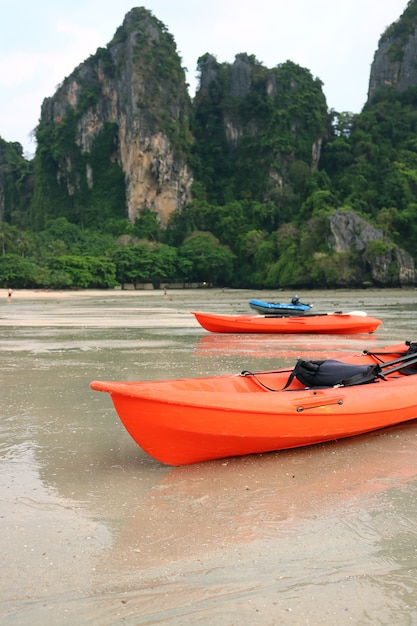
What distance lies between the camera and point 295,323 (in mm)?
15383

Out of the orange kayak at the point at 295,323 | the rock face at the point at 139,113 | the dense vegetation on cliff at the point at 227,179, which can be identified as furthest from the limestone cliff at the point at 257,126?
the orange kayak at the point at 295,323

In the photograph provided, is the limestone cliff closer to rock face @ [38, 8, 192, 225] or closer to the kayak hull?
rock face @ [38, 8, 192, 225]

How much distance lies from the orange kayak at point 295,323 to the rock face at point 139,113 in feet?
200

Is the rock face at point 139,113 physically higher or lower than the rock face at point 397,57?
lower

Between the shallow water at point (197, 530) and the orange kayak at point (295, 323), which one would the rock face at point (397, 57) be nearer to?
the orange kayak at point (295, 323)

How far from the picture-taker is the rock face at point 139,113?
2879 inches

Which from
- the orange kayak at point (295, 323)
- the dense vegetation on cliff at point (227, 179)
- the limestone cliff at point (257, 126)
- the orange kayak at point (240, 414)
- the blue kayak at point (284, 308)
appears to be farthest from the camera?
the limestone cliff at point (257, 126)

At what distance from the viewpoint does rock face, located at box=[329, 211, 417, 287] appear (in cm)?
5378

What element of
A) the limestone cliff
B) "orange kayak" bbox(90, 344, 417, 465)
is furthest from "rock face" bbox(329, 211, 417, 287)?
"orange kayak" bbox(90, 344, 417, 465)

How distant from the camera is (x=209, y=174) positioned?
81.0 meters

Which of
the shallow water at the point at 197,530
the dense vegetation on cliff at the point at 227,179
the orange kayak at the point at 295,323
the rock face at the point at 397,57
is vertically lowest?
the shallow water at the point at 197,530

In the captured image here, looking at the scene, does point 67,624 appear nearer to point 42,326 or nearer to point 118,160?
point 42,326

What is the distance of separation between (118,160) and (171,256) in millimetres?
22938

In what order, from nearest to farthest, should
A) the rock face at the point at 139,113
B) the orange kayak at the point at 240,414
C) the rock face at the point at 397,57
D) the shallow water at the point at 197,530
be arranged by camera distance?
the shallow water at the point at 197,530, the orange kayak at the point at 240,414, the rock face at the point at 139,113, the rock face at the point at 397,57
